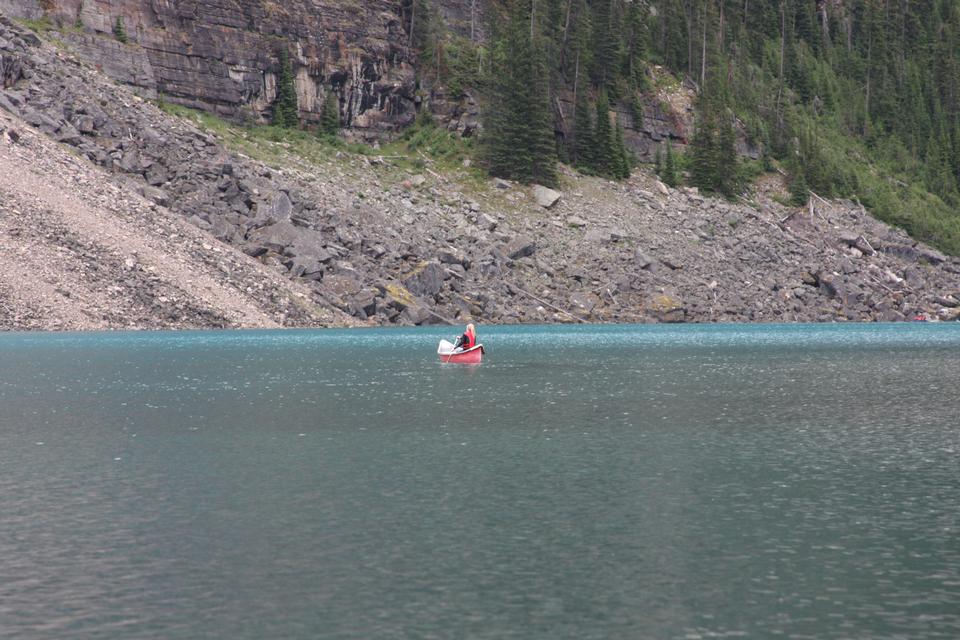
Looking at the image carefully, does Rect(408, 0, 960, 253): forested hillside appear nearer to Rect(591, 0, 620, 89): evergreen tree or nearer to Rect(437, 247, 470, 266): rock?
Rect(591, 0, 620, 89): evergreen tree

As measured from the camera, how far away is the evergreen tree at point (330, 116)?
5064 inches

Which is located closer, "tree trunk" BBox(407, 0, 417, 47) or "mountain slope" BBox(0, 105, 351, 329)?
"mountain slope" BBox(0, 105, 351, 329)

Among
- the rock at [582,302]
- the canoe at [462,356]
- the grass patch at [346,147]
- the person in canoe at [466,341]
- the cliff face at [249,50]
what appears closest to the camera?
the canoe at [462,356]

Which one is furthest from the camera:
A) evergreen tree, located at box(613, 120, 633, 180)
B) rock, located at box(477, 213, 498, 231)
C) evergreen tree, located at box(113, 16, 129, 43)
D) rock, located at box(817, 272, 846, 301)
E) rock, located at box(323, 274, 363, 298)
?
evergreen tree, located at box(613, 120, 633, 180)

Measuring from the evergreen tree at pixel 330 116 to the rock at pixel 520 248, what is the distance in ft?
105

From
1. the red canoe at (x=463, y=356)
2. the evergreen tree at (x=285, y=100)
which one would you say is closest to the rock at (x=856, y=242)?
the evergreen tree at (x=285, y=100)

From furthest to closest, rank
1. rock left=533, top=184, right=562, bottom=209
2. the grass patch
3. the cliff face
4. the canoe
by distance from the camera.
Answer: rock left=533, top=184, right=562, bottom=209 < the grass patch < the cliff face < the canoe

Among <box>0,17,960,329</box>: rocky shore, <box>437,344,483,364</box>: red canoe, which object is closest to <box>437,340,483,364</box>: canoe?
<box>437,344,483,364</box>: red canoe

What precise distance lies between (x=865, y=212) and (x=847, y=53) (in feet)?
198

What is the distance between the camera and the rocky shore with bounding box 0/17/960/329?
85.8 metres

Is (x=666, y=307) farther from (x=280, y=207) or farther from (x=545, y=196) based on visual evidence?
(x=280, y=207)

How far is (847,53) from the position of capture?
18588cm

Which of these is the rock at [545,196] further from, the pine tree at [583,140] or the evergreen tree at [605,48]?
the evergreen tree at [605,48]

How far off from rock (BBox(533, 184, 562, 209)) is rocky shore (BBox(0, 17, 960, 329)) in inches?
11.2
